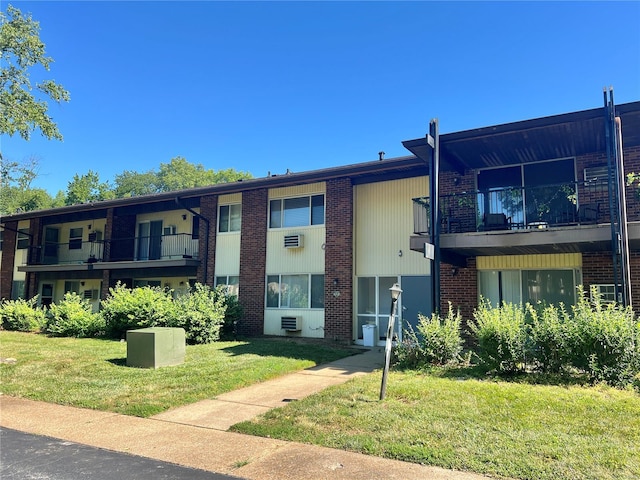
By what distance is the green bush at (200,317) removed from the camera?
44.5ft

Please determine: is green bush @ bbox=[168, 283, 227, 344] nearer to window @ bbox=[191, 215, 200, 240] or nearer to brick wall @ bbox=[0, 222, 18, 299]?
window @ bbox=[191, 215, 200, 240]

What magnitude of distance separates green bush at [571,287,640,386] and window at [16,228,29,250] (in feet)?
86.8

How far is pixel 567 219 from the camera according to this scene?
35.2 ft

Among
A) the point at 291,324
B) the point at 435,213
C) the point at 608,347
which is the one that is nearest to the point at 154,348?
the point at 291,324

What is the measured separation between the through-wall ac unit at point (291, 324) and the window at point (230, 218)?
164 inches

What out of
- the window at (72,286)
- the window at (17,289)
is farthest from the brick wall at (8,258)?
the window at (72,286)

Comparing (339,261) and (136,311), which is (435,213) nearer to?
(339,261)

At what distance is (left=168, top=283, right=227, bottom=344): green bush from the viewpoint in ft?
44.5

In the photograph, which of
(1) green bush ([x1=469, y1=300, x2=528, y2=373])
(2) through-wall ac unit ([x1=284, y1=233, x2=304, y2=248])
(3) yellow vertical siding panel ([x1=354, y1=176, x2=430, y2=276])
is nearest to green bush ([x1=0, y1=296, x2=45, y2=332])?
(2) through-wall ac unit ([x1=284, y1=233, x2=304, y2=248])

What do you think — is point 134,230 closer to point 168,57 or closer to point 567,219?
point 168,57

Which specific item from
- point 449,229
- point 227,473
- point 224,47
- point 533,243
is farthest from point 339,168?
point 227,473

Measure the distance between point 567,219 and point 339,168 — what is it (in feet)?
21.8

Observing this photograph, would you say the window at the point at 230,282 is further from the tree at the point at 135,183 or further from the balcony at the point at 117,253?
the tree at the point at 135,183

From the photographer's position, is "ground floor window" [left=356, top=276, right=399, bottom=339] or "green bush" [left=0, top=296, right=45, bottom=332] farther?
"green bush" [left=0, top=296, right=45, bottom=332]
